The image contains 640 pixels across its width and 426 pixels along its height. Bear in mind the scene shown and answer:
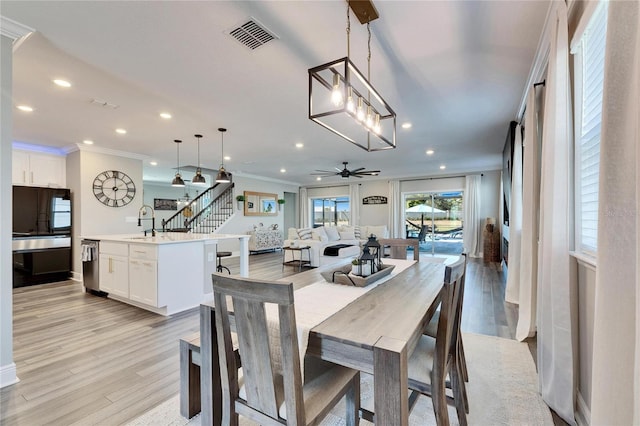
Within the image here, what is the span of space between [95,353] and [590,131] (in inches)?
164

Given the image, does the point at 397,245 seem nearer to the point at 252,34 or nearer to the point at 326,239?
the point at 252,34

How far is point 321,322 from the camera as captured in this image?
49.7 inches

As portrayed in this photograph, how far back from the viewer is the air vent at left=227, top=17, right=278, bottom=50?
205 cm

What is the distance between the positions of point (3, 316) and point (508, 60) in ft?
15.1

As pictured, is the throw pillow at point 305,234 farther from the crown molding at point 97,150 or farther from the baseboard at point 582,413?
the baseboard at point 582,413

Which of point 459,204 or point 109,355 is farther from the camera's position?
point 459,204

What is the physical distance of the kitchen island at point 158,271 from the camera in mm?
3463

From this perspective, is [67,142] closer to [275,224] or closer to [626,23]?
[275,224]

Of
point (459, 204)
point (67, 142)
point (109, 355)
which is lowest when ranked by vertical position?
point (109, 355)

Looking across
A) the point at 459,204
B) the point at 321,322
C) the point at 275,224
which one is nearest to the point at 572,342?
the point at 321,322

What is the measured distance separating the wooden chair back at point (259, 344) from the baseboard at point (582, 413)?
1715 millimetres

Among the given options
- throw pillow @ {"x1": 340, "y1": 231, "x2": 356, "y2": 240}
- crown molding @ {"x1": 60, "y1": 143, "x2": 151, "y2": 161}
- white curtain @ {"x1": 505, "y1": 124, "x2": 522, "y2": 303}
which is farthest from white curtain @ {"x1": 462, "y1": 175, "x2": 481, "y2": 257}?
crown molding @ {"x1": 60, "y1": 143, "x2": 151, "y2": 161}

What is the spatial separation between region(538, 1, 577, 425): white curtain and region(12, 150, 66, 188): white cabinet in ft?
25.3

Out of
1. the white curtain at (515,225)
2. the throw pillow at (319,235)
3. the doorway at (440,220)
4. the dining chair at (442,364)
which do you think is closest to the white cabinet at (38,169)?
the throw pillow at (319,235)
